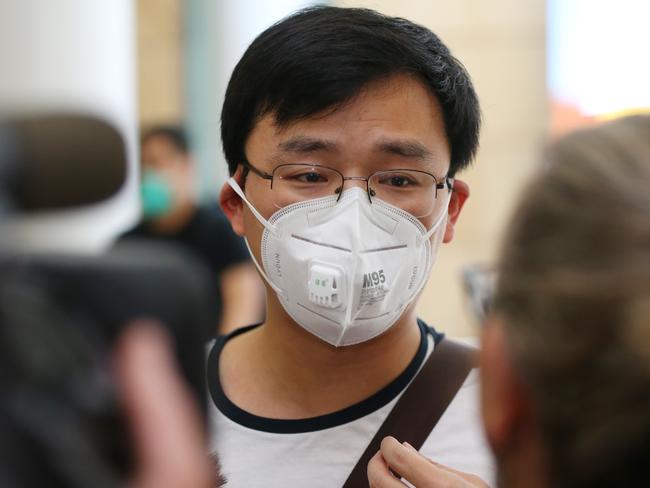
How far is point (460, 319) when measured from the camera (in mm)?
6859

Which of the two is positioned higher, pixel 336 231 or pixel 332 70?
pixel 332 70

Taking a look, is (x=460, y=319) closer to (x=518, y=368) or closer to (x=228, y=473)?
(x=228, y=473)

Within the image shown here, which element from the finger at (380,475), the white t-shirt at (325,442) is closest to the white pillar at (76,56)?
the white t-shirt at (325,442)

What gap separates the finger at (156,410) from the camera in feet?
2.64

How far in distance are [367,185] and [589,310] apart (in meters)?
1.07

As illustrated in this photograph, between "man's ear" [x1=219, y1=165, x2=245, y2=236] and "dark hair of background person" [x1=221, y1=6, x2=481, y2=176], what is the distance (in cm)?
6

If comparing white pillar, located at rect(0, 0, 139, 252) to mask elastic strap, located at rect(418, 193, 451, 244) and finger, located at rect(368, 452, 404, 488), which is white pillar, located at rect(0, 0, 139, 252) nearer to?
mask elastic strap, located at rect(418, 193, 451, 244)

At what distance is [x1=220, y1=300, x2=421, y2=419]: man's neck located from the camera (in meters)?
2.11

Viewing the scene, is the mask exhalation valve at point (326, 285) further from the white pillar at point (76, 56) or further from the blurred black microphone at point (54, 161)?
the white pillar at point (76, 56)

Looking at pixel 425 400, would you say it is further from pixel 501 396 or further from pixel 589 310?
pixel 589 310

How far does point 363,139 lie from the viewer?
2035mm

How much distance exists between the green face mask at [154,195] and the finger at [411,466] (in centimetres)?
278

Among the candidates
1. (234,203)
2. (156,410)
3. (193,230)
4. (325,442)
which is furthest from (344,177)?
(193,230)

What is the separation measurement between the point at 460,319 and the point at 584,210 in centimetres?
587
